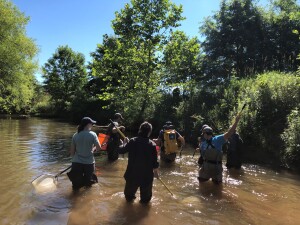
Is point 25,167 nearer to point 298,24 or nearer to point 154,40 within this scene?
point 154,40

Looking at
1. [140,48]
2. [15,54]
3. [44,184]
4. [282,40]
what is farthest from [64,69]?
[44,184]

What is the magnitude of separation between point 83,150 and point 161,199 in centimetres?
226

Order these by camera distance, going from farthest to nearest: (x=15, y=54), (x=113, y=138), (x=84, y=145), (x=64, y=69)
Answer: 1. (x=64, y=69)
2. (x=15, y=54)
3. (x=113, y=138)
4. (x=84, y=145)

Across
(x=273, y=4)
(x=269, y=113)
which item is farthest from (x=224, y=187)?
(x=273, y=4)

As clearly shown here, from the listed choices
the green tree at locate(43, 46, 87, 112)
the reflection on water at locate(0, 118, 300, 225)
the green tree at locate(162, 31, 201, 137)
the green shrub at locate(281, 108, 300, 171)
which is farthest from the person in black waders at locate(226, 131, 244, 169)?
the green tree at locate(43, 46, 87, 112)

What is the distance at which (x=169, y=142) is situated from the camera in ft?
36.4

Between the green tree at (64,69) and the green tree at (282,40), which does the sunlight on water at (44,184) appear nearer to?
the green tree at (282,40)

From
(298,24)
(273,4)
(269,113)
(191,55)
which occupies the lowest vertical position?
(269,113)

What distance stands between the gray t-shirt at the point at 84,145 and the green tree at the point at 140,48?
1746 centimetres

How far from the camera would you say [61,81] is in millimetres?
59781

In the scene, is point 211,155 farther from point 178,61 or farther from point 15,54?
point 15,54

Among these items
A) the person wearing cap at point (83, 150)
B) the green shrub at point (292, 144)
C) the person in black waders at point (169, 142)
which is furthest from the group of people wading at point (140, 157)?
the green shrub at point (292, 144)

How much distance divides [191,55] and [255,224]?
21.7 m

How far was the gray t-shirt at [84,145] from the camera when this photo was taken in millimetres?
7602
